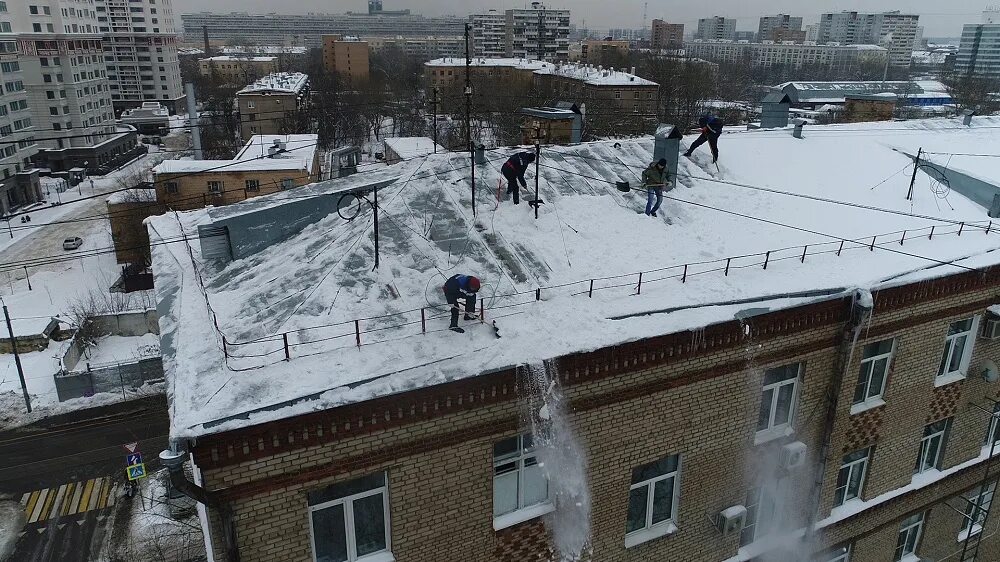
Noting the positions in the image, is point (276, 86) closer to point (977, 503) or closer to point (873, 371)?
point (873, 371)

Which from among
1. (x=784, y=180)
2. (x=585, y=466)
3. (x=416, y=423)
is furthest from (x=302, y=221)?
(x=784, y=180)

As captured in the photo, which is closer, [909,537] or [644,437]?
[644,437]

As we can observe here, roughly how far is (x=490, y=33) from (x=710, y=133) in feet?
598

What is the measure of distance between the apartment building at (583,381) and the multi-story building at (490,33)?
6808 inches

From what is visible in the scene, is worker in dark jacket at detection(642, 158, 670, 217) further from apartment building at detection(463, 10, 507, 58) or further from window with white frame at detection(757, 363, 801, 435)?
apartment building at detection(463, 10, 507, 58)

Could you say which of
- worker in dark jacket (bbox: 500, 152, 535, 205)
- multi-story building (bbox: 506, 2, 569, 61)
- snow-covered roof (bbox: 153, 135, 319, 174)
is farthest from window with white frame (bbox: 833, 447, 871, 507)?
multi-story building (bbox: 506, 2, 569, 61)

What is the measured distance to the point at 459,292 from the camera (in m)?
8.12

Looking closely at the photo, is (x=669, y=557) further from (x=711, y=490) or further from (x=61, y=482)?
(x=61, y=482)

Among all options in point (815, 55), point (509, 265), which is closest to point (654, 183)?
point (509, 265)

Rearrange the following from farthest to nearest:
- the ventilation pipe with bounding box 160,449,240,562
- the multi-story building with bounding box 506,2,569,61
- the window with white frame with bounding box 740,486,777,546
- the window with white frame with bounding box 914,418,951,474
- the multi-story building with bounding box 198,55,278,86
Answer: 1. the multi-story building with bounding box 506,2,569,61
2. the multi-story building with bounding box 198,55,278,86
3. the window with white frame with bounding box 914,418,951,474
4. the window with white frame with bounding box 740,486,777,546
5. the ventilation pipe with bounding box 160,449,240,562

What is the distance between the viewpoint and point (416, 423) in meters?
7.29

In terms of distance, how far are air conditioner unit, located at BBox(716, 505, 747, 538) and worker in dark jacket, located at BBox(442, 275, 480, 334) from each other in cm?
538

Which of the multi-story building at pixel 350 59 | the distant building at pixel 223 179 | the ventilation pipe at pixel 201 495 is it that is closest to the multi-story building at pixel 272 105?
the distant building at pixel 223 179

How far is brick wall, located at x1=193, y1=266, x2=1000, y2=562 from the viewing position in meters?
6.94
